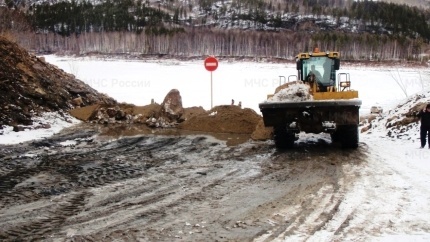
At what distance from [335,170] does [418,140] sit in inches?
173

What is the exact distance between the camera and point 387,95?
33.8 m

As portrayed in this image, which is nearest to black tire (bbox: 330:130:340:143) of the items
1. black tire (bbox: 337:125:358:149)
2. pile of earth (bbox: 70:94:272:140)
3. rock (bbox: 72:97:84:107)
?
black tire (bbox: 337:125:358:149)

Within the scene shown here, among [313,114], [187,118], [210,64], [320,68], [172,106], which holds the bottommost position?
[187,118]

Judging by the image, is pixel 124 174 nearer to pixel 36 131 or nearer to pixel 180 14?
pixel 36 131

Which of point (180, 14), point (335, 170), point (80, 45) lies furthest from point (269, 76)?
point (180, 14)

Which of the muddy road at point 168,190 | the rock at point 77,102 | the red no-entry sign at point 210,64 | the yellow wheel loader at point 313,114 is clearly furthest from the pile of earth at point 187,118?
the red no-entry sign at point 210,64

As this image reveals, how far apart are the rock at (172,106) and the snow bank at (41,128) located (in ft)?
10.7

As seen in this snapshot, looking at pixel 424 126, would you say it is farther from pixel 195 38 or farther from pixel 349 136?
pixel 195 38

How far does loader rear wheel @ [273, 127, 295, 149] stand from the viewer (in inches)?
456

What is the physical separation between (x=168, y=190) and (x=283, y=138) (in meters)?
4.91

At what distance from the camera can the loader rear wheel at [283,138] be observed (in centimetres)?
1157

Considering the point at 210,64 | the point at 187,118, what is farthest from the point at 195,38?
the point at 187,118

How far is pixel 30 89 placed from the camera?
16266mm

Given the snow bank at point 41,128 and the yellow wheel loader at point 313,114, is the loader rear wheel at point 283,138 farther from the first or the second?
the snow bank at point 41,128
